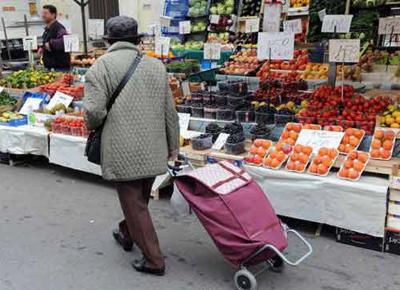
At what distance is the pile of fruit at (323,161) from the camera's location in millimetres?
3875

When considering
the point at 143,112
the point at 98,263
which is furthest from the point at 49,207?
the point at 143,112

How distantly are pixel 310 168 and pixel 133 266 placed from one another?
64.2 inches

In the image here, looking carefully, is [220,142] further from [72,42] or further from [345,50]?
[72,42]

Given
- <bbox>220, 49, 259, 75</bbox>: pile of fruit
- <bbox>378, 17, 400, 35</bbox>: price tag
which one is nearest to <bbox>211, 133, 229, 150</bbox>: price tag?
<bbox>220, 49, 259, 75</bbox>: pile of fruit

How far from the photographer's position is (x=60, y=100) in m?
6.19

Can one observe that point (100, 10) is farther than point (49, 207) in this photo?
Yes

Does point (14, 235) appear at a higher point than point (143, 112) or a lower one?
lower

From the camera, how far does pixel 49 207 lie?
4762 millimetres

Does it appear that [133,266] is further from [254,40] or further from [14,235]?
[254,40]

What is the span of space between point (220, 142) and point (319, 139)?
37.4 inches

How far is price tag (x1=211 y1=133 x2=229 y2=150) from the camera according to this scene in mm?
4586

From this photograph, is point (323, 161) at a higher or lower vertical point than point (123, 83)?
lower

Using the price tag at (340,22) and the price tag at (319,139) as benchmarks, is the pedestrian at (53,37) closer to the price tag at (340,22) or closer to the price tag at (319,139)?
the price tag at (340,22)

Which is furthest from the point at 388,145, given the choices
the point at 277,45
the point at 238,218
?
the point at 238,218
